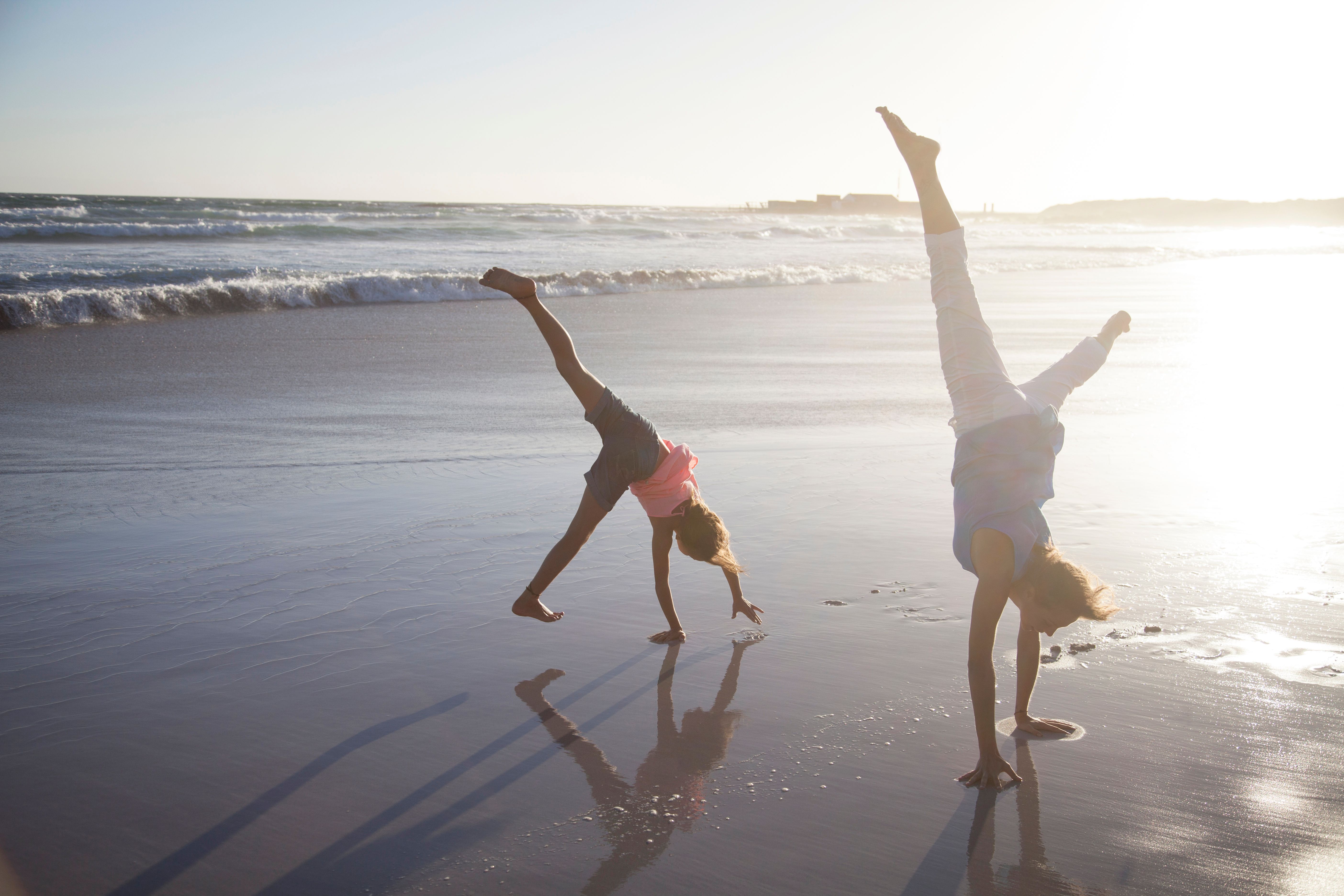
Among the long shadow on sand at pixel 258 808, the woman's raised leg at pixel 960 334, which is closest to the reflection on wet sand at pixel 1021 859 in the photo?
the woman's raised leg at pixel 960 334

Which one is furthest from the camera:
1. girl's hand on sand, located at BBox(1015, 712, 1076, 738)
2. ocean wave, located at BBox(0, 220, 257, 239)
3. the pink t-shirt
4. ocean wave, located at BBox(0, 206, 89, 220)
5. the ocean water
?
ocean wave, located at BBox(0, 206, 89, 220)

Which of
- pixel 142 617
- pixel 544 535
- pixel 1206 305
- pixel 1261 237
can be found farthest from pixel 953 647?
pixel 1261 237

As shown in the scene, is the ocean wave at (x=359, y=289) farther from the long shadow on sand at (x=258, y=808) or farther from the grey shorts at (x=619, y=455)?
the long shadow on sand at (x=258, y=808)

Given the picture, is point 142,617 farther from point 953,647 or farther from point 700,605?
point 953,647

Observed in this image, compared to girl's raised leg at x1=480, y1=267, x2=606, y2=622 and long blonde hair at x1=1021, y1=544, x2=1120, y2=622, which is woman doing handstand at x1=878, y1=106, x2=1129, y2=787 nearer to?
long blonde hair at x1=1021, y1=544, x2=1120, y2=622

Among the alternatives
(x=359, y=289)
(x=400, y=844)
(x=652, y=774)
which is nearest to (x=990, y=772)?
(x=652, y=774)

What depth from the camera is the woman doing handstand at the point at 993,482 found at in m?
2.99

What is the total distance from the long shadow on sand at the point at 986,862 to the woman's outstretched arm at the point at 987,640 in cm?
8

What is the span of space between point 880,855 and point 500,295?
61.3 ft

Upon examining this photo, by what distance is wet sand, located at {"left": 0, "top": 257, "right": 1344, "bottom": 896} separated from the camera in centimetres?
271

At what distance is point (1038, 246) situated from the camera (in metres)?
41.2

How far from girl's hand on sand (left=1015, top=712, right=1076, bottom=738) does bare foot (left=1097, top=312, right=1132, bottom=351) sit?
4.77 feet

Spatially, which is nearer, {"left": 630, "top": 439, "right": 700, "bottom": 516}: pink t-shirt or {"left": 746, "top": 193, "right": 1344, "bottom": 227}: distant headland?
{"left": 630, "top": 439, "right": 700, "bottom": 516}: pink t-shirt

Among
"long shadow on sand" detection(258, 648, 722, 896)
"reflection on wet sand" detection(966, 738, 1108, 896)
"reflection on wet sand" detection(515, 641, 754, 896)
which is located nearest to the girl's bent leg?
"reflection on wet sand" detection(515, 641, 754, 896)
